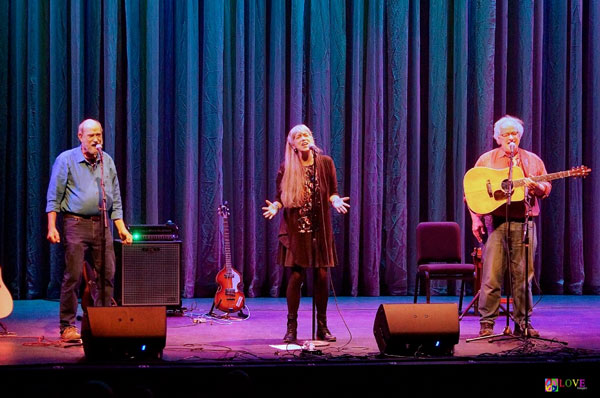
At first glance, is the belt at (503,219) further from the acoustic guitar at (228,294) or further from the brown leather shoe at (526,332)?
the acoustic guitar at (228,294)

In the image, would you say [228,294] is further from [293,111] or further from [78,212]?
[293,111]

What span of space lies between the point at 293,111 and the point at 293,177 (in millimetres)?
2882

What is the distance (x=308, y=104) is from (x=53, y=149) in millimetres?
2819

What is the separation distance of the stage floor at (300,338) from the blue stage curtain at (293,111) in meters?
0.63

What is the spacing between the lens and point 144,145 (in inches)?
330

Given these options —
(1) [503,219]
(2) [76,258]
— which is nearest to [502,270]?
(1) [503,219]

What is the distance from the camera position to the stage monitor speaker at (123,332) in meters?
4.76

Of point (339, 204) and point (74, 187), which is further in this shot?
point (74, 187)

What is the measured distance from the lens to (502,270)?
599cm

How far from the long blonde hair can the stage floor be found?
42.7 inches

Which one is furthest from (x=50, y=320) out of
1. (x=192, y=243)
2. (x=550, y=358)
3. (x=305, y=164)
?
(x=550, y=358)

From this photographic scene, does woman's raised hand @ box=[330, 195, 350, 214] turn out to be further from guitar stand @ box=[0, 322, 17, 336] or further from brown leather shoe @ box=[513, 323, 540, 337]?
guitar stand @ box=[0, 322, 17, 336]

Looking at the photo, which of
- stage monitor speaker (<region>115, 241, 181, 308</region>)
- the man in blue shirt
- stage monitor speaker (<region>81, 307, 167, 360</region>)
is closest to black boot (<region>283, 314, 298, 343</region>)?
stage monitor speaker (<region>81, 307, 167, 360</region>)

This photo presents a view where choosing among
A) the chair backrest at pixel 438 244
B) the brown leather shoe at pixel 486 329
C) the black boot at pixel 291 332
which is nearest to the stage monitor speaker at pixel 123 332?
the black boot at pixel 291 332
